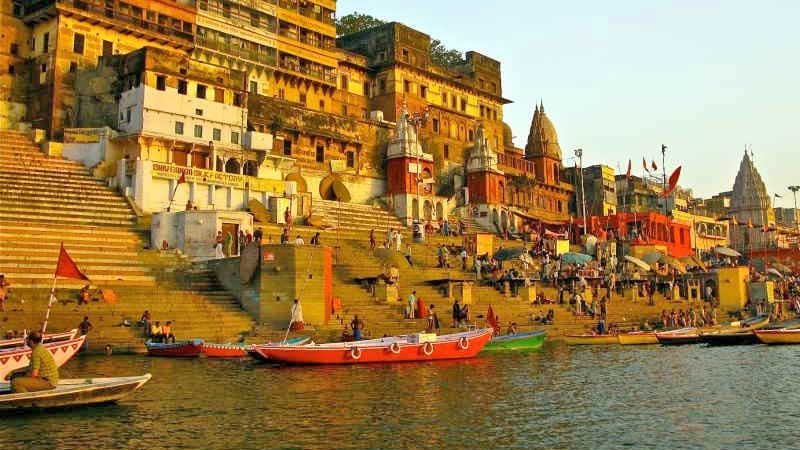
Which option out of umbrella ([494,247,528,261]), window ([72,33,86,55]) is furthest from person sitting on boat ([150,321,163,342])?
window ([72,33,86,55])

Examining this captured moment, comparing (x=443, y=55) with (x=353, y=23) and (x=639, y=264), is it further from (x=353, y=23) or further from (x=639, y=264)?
(x=639, y=264)

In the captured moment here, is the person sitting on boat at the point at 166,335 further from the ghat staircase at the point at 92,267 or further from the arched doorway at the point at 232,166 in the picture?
the arched doorway at the point at 232,166

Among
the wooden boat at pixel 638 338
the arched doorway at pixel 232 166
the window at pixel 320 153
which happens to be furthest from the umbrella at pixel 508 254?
the window at pixel 320 153

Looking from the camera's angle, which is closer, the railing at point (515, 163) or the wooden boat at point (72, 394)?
the wooden boat at point (72, 394)

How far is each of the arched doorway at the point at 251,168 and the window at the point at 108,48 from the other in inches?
387

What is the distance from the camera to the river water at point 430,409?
11.7 metres

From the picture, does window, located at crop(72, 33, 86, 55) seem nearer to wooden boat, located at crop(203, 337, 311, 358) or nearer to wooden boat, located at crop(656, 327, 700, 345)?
wooden boat, located at crop(203, 337, 311, 358)

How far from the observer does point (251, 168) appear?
43.3 m

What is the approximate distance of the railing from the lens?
65438 mm

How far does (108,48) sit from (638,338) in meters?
32.0

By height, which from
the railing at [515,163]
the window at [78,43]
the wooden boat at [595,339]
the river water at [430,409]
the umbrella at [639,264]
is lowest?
the river water at [430,409]

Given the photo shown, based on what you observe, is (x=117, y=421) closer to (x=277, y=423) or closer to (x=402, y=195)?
(x=277, y=423)

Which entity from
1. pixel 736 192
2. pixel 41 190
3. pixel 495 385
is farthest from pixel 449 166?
pixel 736 192

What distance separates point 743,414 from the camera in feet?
45.9
